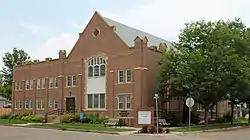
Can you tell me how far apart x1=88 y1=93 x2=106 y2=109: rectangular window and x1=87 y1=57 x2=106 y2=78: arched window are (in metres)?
2.37

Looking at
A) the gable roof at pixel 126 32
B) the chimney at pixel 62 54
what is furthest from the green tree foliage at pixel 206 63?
the chimney at pixel 62 54

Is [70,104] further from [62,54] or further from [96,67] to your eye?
[62,54]

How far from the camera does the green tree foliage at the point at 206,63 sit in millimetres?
32656

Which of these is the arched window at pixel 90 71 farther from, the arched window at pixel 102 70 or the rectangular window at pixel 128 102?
the rectangular window at pixel 128 102

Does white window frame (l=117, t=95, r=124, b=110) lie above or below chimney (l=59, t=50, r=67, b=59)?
below

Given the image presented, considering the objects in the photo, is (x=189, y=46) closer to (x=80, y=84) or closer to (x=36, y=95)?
(x=80, y=84)

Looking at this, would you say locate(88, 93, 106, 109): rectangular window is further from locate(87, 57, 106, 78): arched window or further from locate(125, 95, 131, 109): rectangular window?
locate(125, 95, 131, 109): rectangular window

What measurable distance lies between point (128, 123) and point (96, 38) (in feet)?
37.5

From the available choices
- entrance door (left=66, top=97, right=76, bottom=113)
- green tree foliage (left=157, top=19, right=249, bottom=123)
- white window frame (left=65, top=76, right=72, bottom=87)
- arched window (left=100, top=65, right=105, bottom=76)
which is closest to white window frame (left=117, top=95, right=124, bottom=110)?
arched window (left=100, top=65, right=105, bottom=76)

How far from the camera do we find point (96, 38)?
134 ft

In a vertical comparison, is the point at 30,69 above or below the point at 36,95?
above

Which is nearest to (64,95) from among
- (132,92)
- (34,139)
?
(132,92)

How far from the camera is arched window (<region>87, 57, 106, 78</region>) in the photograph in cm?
4012

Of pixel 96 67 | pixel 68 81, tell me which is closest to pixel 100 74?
pixel 96 67
